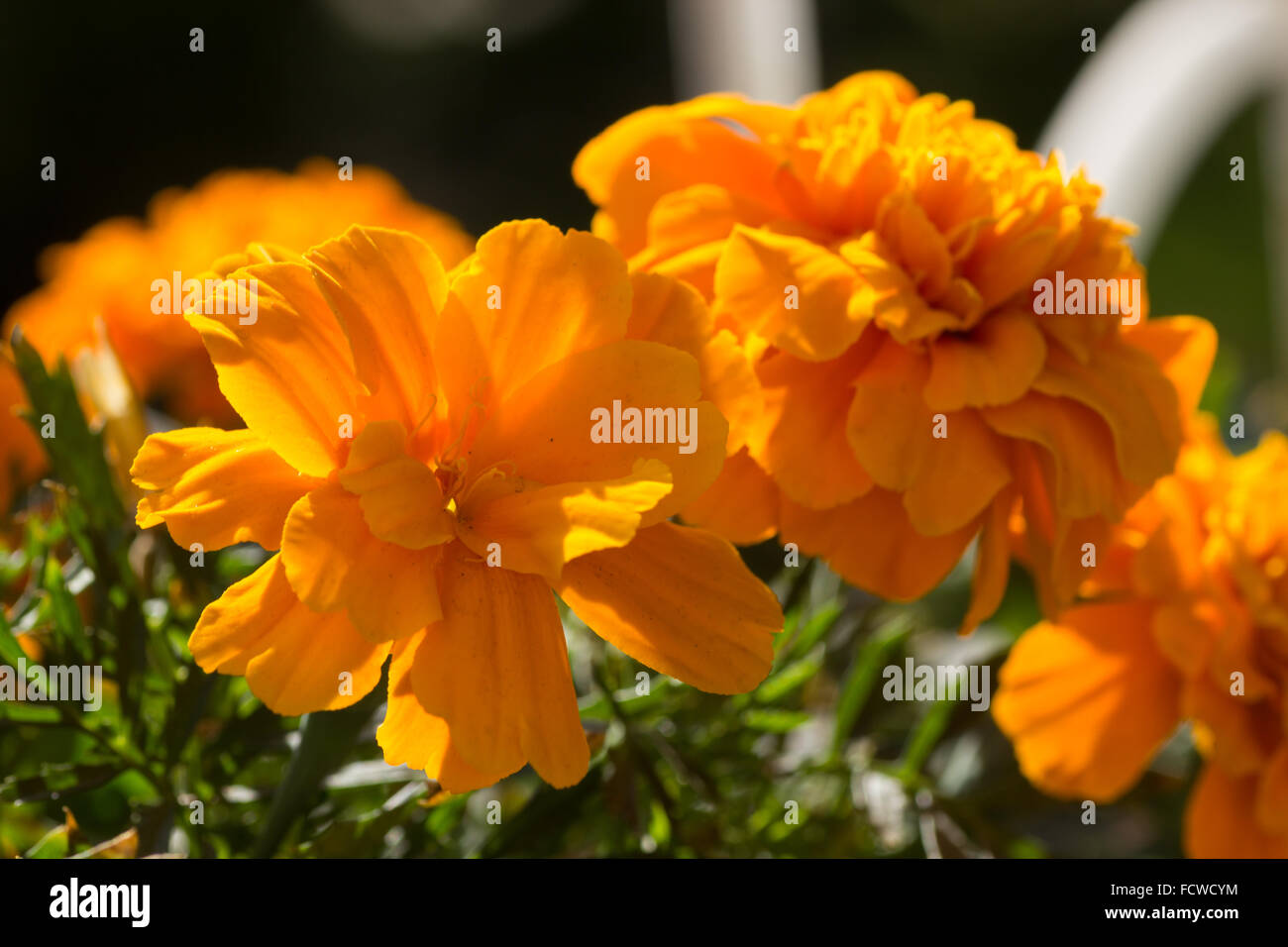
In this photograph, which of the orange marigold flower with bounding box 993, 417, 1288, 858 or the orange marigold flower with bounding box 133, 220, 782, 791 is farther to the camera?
the orange marigold flower with bounding box 993, 417, 1288, 858

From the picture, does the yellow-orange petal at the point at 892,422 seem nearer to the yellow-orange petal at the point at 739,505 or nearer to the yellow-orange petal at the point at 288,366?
the yellow-orange petal at the point at 739,505

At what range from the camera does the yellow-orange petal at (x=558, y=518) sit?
28cm

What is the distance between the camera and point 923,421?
0.36 m

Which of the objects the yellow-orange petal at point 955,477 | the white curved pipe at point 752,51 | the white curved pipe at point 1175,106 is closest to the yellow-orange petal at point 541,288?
the yellow-orange petal at point 955,477

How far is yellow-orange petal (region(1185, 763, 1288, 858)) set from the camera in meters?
0.46

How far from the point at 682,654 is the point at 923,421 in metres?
0.12

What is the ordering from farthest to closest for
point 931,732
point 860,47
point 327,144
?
point 860,47 < point 327,144 < point 931,732

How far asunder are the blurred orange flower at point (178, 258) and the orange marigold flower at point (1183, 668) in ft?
1.26

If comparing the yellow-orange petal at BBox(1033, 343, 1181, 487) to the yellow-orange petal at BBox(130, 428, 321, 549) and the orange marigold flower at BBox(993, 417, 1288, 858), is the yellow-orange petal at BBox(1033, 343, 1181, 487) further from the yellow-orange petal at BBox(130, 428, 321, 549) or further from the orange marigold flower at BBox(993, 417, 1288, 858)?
the yellow-orange petal at BBox(130, 428, 321, 549)

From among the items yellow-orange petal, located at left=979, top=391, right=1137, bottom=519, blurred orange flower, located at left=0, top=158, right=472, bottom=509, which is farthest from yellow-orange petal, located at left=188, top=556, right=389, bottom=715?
blurred orange flower, located at left=0, top=158, right=472, bottom=509

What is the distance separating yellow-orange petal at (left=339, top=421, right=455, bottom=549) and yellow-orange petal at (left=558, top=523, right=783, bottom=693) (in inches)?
1.6

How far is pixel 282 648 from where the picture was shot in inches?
11.4
